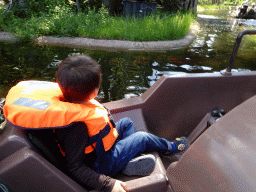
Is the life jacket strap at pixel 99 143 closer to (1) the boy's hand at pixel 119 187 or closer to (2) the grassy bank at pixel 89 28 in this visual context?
(1) the boy's hand at pixel 119 187

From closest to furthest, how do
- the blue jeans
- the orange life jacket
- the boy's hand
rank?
the orange life jacket, the boy's hand, the blue jeans

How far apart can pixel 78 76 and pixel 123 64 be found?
298 cm

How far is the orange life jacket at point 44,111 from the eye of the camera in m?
0.84

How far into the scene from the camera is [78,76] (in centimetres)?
89

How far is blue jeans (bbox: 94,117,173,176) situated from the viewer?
3.66 ft

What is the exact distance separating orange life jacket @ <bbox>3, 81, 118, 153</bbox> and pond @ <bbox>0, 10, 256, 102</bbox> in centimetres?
169

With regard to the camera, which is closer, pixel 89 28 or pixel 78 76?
pixel 78 76

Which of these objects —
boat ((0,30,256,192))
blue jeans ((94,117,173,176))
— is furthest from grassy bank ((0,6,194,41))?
boat ((0,30,256,192))

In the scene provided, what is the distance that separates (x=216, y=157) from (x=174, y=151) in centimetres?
68

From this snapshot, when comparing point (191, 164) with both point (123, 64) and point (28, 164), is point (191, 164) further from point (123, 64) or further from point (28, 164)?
point (123, 64)

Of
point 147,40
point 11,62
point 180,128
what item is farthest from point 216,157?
point 147,40

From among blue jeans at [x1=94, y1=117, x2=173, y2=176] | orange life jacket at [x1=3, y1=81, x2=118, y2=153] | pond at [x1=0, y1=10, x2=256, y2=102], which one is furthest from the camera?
pond at [x1=0, y1=10, x2=256, y2=102]

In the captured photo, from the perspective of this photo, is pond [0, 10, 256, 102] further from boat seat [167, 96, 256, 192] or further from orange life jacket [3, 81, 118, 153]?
boat seat [167, 96, 256, 192]

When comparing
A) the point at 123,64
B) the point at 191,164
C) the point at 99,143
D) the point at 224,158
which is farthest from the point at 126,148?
the point at 123,64
